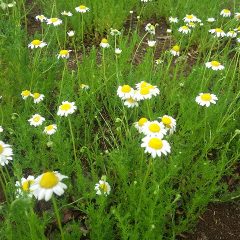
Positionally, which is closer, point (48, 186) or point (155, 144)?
point (48, 186)

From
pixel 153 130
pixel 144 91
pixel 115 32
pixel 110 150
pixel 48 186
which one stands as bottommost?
pixel 48 186

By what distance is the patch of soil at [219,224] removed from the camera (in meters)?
2.26

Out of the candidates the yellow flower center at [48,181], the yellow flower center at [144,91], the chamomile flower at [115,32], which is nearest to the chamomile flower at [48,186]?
the yellow flower center at [48,181]

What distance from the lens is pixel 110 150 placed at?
235 centimetres

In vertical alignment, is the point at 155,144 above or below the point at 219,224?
above

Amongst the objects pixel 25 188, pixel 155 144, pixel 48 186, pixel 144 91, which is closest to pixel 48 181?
pixel 48 186

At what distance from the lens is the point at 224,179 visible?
2.61m

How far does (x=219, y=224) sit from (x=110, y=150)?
2.99 feet

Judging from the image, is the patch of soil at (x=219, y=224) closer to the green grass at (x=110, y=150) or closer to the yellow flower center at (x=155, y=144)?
the green grass at (x=110, y=150)

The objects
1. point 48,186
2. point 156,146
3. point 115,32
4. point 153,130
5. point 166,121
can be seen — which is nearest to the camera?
point 48,186

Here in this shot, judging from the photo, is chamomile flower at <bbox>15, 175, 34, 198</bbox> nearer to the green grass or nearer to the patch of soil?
the green grass

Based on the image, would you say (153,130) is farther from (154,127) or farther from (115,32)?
(115,32)

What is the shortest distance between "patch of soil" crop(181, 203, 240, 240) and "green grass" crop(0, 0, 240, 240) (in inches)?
2.8

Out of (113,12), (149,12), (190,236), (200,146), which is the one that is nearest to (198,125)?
(200,146)
